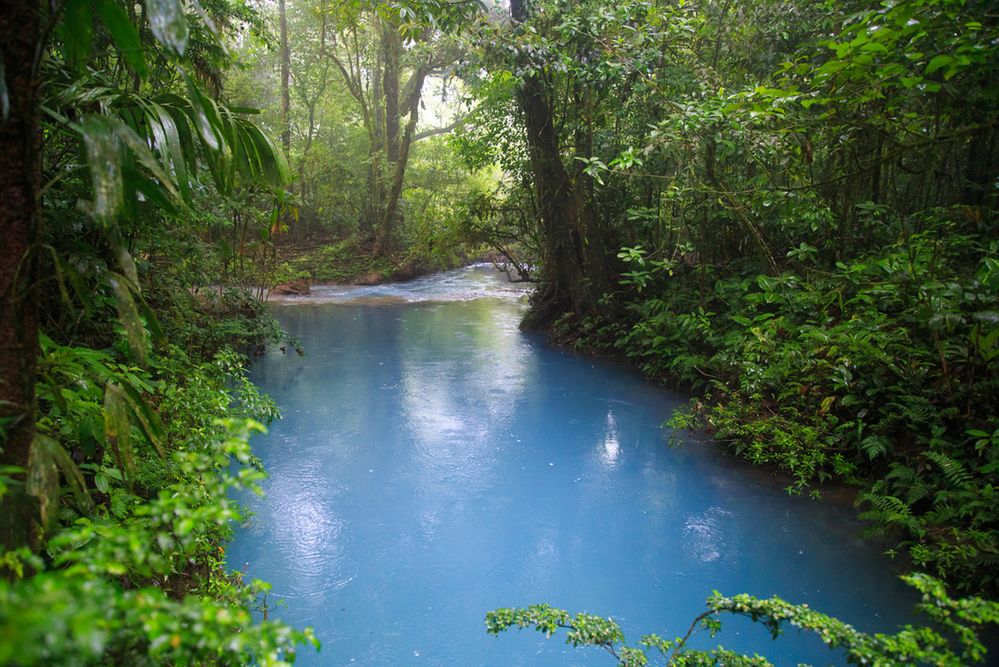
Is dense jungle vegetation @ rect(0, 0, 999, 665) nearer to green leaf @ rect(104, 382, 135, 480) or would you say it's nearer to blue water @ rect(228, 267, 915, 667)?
green leaf @ rect(104, 382, 135, 480)

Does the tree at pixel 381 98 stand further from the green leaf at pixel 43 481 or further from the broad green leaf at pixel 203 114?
the green leaf at pixel 43 481

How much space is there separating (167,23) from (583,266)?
23.6 ft

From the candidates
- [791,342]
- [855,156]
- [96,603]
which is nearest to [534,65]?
[855,156]

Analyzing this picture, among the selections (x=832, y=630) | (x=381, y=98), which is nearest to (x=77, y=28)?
(x=832, y=630)

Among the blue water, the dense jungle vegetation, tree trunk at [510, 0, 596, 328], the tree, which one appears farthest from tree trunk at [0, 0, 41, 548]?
the tree

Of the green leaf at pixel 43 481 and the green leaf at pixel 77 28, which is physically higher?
the green leaf at pixel 77 28

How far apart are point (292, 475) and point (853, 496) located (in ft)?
12.9

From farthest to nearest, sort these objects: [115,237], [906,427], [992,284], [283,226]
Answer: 1. [283,226]
2. [906,427]
3. [992,284]
4. [115,237]

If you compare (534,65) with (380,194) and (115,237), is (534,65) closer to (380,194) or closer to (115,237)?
(115,237)

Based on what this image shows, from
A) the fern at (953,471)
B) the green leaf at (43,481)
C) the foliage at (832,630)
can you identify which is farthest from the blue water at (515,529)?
the green leaf at (43,481)

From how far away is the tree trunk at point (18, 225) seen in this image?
122 cm

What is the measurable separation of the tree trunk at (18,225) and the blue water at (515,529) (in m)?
1.83

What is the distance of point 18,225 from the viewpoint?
1.26m

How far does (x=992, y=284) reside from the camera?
3.15 m
